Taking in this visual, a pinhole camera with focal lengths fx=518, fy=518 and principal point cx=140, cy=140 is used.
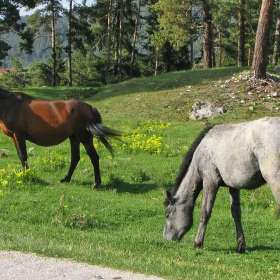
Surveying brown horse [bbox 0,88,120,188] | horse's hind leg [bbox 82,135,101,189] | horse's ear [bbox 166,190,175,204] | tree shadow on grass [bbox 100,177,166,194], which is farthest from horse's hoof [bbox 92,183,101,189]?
horse's ear [bbox 166,190,175,204]

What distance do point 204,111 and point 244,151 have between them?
1557 cm

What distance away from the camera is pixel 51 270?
6375mm

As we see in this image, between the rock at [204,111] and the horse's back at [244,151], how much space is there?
47.3 ft

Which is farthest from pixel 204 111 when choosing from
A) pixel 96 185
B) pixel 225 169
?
pixel 225 169

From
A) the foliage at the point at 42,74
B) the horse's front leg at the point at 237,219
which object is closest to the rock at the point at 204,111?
the horse's front leg at the point at 237,219

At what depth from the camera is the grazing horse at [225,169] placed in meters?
7.16

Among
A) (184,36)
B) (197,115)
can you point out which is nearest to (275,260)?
(197,115)

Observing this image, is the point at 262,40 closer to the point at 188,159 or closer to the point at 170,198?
the point at 188,159

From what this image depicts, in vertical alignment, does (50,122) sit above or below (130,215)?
above

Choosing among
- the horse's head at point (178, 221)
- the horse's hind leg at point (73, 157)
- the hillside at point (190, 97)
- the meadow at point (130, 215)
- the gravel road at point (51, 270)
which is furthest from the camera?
the hillside at point (190, 97)

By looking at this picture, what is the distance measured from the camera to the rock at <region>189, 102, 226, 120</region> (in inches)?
893

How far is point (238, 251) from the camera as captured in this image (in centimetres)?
821

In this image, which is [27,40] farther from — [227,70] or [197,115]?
[197,115]

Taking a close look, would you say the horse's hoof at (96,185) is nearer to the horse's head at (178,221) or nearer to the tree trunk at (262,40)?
the horse's head at (178,221)
